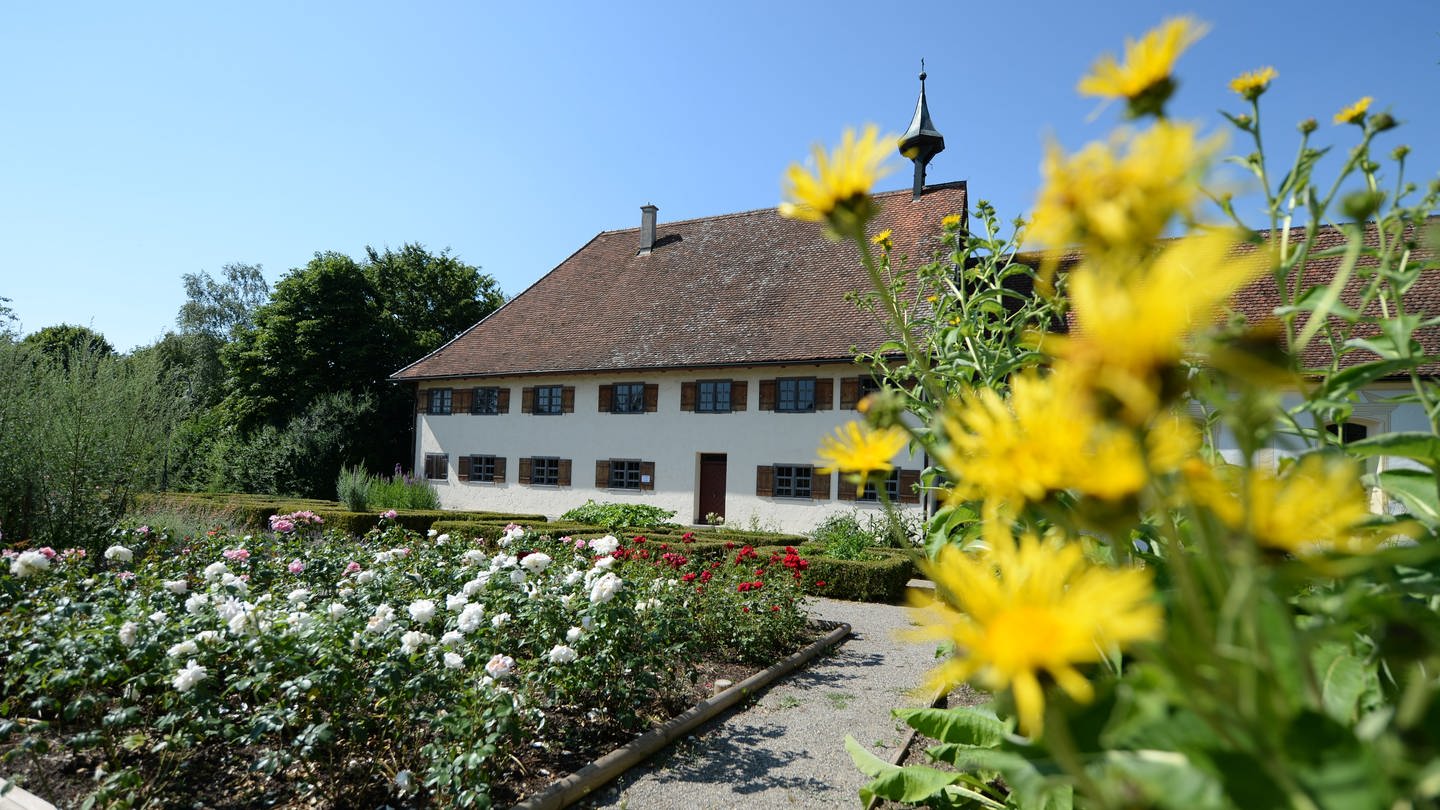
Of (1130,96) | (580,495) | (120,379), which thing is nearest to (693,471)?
(580,495)

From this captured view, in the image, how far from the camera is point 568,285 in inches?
873

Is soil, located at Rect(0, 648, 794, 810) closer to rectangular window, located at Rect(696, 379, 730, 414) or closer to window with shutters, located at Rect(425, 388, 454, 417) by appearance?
rectangular window, located at Rect(696, 379, 730, 414)

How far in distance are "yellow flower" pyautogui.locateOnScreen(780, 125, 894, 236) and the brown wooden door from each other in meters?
16.0

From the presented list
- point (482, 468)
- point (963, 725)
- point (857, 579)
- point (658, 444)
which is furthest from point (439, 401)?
point (963, 725)

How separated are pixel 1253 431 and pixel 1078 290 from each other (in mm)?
173

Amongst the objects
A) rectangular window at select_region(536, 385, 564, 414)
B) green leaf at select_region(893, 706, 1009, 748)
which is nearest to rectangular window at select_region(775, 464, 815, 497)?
rectangular window at select_region(536, 385, 564, 414)

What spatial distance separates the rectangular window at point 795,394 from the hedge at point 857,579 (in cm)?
573

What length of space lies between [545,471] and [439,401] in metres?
4.44

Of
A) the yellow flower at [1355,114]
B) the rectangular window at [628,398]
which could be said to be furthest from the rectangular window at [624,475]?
the yellow flower at [1355,114]

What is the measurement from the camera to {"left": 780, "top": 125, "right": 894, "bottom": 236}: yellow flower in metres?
0.93

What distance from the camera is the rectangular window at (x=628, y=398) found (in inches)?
709

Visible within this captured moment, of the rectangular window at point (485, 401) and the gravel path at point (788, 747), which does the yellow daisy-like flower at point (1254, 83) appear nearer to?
the gravel path at point (788, 747)

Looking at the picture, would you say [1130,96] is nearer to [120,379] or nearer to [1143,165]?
[1143,165]

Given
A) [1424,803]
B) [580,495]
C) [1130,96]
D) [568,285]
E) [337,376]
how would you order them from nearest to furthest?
[1424,803] < [1130,96] < [580,495] < [568,285] < [337,376]
